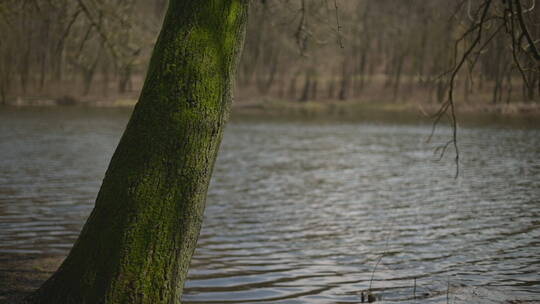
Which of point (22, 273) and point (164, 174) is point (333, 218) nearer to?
point (22, 273)

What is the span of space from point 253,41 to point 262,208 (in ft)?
155

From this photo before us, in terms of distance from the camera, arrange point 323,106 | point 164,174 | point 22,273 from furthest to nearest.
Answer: point 323,106 < point 22,273 < point 164,174

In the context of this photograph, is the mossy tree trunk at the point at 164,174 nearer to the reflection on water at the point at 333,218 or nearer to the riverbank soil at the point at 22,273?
the riverbank soil at the point at 22,273

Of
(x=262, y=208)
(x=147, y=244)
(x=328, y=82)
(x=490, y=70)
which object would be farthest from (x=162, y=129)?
(x=328, y=82)

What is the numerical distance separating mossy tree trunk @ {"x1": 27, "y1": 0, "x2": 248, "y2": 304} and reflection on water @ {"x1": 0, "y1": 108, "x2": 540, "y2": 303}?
8.39ft

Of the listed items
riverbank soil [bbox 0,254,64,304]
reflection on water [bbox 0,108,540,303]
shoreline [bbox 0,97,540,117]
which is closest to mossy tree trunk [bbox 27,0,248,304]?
riverbank soil [bbox 0,254,64,304]

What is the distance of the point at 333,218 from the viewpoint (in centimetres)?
1291

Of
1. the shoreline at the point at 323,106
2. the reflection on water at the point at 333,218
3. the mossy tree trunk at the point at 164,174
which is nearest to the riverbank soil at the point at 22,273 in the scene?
the reflection on water at the point at 333,218

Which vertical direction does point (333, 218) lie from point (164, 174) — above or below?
below

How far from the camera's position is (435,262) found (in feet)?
30.5

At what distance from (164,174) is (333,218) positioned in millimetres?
8240

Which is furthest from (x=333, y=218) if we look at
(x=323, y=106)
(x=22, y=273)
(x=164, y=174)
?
(x=323, y=106)

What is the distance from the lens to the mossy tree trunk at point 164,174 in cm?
489

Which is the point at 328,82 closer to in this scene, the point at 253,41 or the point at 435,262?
the point at 253,41
